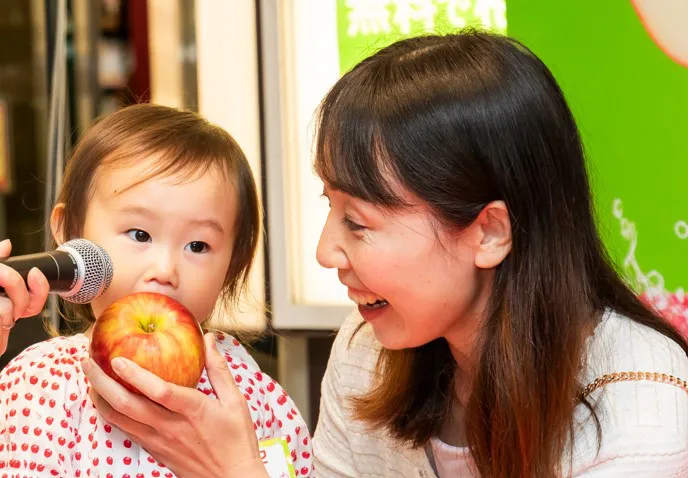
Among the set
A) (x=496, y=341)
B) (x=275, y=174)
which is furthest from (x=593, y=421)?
(x=275, y=174)

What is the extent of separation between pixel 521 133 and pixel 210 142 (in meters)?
0.56

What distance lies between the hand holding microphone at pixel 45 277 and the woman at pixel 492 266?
164 mm

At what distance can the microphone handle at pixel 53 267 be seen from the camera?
43.6 inches

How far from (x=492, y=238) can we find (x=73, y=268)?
2.08ft

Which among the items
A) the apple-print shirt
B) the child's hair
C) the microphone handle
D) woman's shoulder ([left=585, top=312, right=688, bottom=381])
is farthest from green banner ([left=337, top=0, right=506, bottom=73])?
the microphone handle

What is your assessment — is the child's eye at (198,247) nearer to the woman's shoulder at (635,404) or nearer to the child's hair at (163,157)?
the child's hair at (163,157)

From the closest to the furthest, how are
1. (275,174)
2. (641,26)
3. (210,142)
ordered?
(210,142)
(641,26)
(275,174)

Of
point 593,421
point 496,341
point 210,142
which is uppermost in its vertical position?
point 210,142

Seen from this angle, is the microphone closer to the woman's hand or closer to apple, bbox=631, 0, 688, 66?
the woman's hand

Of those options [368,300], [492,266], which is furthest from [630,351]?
[368,300]

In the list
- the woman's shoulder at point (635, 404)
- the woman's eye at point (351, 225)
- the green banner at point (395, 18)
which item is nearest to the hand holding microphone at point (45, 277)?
the woman's eye at point (351, 225)

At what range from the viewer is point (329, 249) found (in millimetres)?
1464

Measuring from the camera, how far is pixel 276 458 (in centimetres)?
147

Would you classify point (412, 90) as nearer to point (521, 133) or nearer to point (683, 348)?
point (521, 133)
